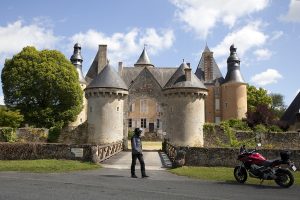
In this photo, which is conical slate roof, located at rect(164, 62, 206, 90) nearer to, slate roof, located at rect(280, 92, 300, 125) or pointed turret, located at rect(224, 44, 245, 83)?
slate roof, located at rect(280, 92, 300, 125)

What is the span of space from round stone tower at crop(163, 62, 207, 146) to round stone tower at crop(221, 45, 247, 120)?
75.0ft

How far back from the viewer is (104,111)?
28656mm

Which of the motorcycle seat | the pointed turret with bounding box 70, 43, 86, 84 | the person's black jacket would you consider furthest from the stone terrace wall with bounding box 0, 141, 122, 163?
the pointed turret with bounding box 70, 43, 86, 84

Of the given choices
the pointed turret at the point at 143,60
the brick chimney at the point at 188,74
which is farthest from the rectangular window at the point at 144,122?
the brick chimney at the point at 188,74

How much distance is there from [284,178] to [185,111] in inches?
647

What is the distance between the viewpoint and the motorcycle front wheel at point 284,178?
1070 cm

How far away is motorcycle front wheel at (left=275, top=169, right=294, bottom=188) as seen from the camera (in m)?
10.7

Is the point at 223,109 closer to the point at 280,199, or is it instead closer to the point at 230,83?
the point at 230,83

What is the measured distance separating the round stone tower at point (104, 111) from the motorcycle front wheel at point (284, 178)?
739 inches

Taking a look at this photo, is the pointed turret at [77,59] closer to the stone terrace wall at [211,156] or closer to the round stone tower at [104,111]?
the round stone tower at [104,111]

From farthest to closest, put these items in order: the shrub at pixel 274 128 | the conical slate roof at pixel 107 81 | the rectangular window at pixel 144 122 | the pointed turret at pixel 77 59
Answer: the rectangular window at pixel 144 122 < the pointed turret at pixel 77 59 < the shrub at pixel 274 128 < the conical slate roof at pixel 107 81

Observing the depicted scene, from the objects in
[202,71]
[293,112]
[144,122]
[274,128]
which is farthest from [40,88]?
[293,112]

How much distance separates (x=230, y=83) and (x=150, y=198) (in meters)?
43.5

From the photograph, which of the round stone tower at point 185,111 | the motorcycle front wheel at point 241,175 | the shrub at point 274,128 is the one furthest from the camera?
the shrub at point 274,128
